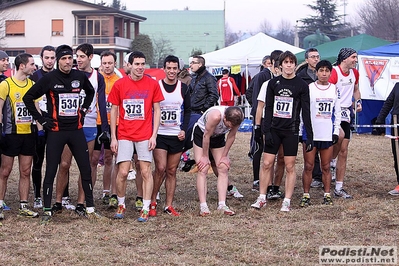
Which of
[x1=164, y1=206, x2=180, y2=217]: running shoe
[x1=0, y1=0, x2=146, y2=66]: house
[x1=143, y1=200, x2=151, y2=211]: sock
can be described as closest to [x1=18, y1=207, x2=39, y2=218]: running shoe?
[x1=143, y1=200, x2=151, y2=211]: sock

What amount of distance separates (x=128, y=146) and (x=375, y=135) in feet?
46.0

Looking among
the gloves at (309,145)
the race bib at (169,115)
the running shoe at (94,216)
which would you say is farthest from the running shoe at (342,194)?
the running shoe at (94,216)

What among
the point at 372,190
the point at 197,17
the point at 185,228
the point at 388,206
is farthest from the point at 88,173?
the point at 197,17

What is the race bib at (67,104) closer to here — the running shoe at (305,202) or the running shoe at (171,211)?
the running shoe at (171,211)

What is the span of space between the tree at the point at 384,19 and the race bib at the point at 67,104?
1983 inches

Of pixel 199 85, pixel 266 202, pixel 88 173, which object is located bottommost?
pixel 266 202

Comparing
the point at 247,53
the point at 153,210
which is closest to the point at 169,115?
the point at 153,210

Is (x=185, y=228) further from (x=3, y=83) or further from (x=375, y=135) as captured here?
(x=375, y=135)

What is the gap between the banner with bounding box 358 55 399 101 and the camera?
19453 mm

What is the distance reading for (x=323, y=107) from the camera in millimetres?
8344

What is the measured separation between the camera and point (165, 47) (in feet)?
272

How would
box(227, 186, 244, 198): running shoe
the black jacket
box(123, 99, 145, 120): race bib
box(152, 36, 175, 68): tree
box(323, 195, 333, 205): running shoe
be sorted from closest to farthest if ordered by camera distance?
box(123, 99, 145, 120): race bib, box(323, 195, 333, 205): running shoe, box(227, 186, 244, 198): running shoe, the black jacket, box(152, 36, 175, 68): tree

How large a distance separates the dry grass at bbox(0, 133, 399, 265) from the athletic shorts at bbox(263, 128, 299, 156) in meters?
0.76

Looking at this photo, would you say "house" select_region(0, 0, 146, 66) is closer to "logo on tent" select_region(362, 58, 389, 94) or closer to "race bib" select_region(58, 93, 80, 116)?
"logo on tent" select_region(362, 58, 389, 94)
